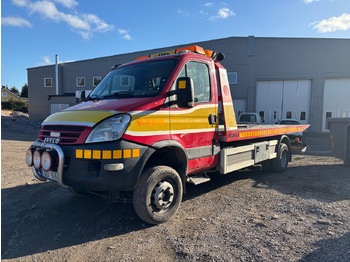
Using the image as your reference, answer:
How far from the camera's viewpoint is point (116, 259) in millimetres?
2920

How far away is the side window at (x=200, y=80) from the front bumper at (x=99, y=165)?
1.64 m

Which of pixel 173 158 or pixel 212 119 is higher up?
pixel 212 119

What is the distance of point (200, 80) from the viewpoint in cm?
448

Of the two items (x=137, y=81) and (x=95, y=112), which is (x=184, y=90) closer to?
(x=137, y=81)

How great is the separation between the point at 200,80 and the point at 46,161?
2.83 m

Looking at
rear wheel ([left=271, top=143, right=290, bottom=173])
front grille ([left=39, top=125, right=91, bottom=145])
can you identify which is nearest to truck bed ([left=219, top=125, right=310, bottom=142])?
rear wheel ([left=271, top=143, right=290, bottom=173])

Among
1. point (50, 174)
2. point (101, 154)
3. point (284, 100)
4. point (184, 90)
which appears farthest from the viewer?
point (284, 100)

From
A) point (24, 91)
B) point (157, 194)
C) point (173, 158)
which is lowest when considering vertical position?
point (157, 194)

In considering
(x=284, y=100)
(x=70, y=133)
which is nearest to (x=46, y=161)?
(x=70, y=133)

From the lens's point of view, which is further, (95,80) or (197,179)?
(95,80)

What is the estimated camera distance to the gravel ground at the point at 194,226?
9.95ft

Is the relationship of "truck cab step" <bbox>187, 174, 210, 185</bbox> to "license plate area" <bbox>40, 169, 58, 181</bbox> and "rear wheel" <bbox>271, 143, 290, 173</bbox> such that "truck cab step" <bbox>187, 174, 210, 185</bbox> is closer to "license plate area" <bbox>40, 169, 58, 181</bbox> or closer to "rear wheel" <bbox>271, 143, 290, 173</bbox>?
"license plate area" <bbox>40, 169, 58, 181</bbox>

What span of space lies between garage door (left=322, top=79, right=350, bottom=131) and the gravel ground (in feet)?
56.0

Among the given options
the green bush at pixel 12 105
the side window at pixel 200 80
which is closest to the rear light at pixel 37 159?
the side window at pixel 200 80
